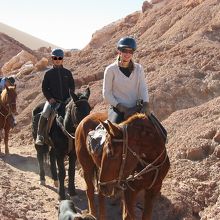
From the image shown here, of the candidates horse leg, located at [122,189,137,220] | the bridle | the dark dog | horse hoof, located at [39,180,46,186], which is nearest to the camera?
the dark dog

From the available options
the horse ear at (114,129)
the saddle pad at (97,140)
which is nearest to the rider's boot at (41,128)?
the saddle pad at (97,140)

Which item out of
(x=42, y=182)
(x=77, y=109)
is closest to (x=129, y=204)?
(x=77, y=109)

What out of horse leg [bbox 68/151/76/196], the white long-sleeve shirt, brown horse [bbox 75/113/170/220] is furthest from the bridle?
horse leg [bbox 68/151/76/196]

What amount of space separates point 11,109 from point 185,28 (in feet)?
32.6

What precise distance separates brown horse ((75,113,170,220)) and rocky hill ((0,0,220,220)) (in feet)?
5.86

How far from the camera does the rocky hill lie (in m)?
8.80

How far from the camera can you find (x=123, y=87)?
7.27 meters

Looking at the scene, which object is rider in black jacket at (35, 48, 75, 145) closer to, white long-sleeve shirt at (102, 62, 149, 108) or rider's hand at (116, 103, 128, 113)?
white long-sleeve shirt at (102, 62, 149, 108)

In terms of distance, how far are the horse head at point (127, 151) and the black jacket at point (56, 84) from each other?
3825 millimetres

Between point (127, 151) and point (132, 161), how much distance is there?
0.19 metres

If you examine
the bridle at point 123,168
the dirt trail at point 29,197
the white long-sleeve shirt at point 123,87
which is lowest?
the dirt trail at point 29,197

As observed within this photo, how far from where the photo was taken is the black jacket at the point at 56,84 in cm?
1006

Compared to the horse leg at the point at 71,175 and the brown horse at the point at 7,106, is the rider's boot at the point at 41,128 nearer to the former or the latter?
the horse leg at the point at 71,175

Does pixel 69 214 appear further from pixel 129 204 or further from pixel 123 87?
pixel 123 87
